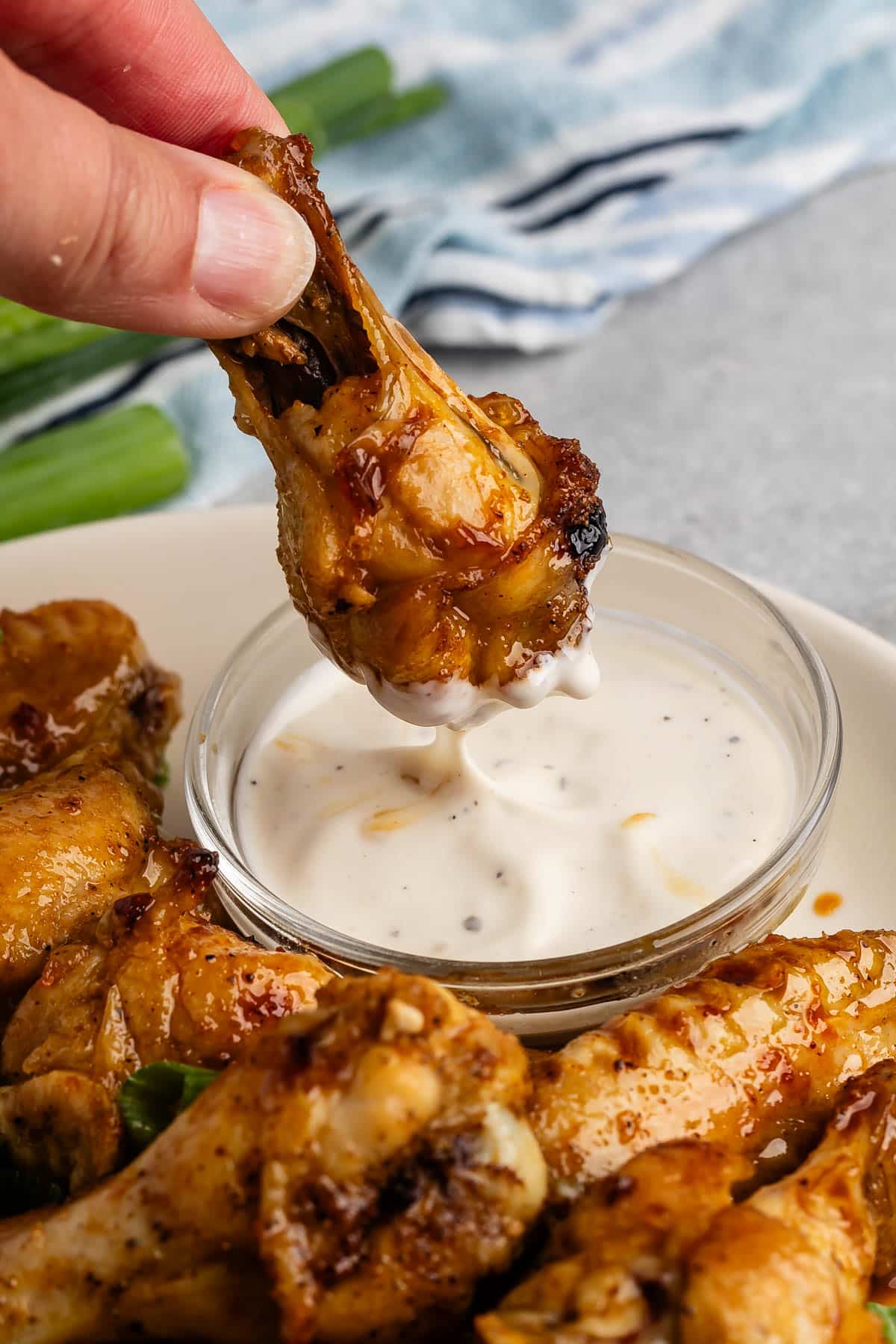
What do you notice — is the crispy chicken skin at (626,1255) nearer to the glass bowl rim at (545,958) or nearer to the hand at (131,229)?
the glass bowl rim at (545,958)

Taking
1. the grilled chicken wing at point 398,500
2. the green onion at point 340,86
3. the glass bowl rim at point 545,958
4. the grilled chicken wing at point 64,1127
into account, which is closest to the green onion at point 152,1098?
the grilled chicken wing at point 64,1127

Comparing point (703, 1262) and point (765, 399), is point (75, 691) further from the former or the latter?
point (765, 399)

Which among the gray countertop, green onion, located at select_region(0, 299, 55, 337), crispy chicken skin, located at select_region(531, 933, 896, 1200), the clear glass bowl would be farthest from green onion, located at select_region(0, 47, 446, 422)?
crispy chicken skin, located at select_region(531, 933, 896, 1200)

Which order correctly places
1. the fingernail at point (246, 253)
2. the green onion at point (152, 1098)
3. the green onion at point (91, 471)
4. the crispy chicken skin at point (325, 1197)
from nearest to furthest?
the crispy chicken skin at point (325, 1197), the green onion at point (152, 1098), the fingernail at point (246, 253), the green onion at point (91, 471)

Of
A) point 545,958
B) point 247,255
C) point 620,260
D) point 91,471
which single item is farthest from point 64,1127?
point 620,260

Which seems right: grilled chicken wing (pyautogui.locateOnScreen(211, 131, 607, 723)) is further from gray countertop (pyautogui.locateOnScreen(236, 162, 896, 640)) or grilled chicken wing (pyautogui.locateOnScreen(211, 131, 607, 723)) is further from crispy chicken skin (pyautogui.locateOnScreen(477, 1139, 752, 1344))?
gray countertop (pyautogui.locateOnScreen(236, 162, 896, 640))

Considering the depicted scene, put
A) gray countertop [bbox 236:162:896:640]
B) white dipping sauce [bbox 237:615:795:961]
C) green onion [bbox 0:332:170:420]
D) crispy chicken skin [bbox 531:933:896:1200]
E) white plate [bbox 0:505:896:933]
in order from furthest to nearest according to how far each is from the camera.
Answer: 1. green onion [bbox 0:332:170:420]
2. gray countertop [bbox 236:162:896:640]
3. white plate [bbox 0:505:896:933]
4. white dipping sauce [bbox 237:615:795:961]
5. crispy chicken skin [bbox 531:933:896:1200]
